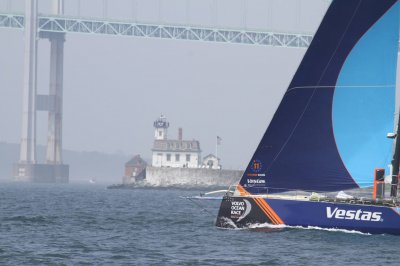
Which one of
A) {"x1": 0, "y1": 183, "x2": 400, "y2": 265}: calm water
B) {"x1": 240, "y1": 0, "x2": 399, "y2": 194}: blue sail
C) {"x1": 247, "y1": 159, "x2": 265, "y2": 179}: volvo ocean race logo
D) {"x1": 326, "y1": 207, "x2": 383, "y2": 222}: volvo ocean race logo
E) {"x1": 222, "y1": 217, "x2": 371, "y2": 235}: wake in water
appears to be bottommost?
{"x1": 0, "y1": 183, "x2": 400, "y2": 265}: calm water

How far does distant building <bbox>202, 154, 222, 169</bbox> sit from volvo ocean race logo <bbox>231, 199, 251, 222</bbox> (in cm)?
6427

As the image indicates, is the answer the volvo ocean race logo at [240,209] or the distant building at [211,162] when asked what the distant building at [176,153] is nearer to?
the distant building at [211,162]

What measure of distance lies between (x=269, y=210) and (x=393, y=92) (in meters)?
3.44

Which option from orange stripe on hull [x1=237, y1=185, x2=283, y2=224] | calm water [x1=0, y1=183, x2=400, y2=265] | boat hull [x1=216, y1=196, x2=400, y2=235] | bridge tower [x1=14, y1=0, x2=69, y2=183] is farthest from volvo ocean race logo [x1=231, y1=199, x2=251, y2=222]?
bridge tower [x1=14, y1=0, x2=69, y2=183]

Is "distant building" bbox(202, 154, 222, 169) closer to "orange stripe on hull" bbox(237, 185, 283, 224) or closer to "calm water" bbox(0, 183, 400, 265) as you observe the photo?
"calm water" bbox(0, 183, 400, 265)

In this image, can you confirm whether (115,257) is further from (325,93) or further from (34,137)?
(34,137)

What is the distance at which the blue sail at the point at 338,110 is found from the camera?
21203 mm

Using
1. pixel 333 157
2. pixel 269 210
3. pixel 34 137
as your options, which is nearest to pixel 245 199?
Result: pixel 269 210

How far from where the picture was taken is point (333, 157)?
21.8m

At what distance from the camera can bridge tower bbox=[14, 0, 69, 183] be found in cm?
11088

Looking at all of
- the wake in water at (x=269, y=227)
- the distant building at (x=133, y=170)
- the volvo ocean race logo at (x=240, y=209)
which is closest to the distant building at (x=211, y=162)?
the distant building at (x=133, y=170)

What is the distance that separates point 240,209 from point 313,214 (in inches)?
61.8

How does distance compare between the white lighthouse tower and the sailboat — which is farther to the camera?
the white lighthouse tower

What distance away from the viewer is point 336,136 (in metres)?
21.8
